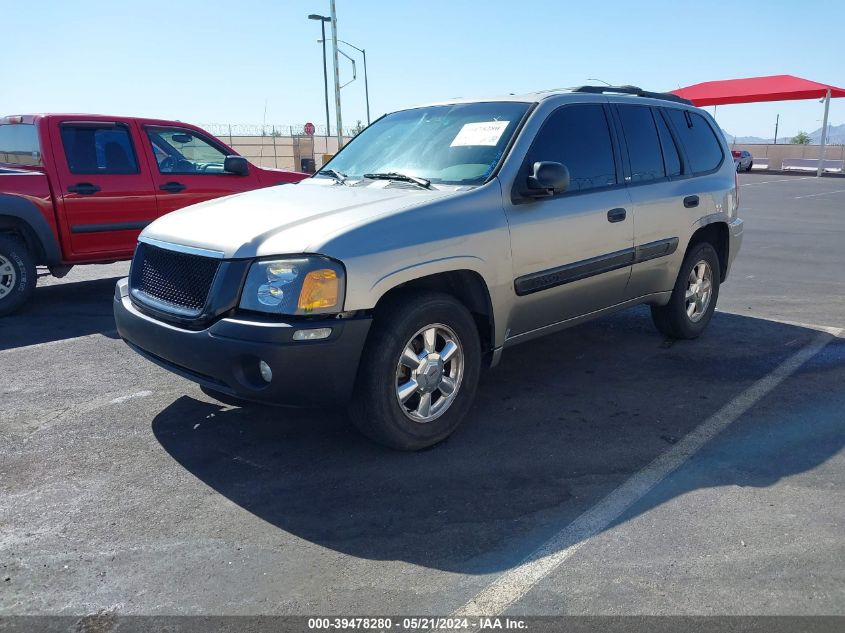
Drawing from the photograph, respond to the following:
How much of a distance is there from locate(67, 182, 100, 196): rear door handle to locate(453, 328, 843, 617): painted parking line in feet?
19.7

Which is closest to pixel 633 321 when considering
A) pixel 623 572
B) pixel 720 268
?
pixel 720 268

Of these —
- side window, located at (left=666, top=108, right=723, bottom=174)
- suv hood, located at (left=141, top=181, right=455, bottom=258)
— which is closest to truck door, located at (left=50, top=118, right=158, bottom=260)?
suv hood, located at (left=141, top=181, right=455, bottom=258)

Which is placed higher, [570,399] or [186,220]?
[186,220]

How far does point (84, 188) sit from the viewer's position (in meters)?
7.39

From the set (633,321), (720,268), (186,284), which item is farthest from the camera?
(633,321)

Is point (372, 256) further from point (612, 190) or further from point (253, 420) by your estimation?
point (612, 190)

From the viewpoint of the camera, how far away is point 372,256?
3.62m

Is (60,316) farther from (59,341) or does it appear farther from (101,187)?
(101,187)

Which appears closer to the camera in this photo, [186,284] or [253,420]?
[186,284]

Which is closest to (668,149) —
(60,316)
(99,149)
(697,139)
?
(697,139)

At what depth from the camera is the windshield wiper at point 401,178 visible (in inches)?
173

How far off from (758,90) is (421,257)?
139 feet

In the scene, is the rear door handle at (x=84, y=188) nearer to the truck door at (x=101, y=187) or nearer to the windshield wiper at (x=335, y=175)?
the truck door at (x=101, y=187)

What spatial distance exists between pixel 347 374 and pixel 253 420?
44.6 inches
